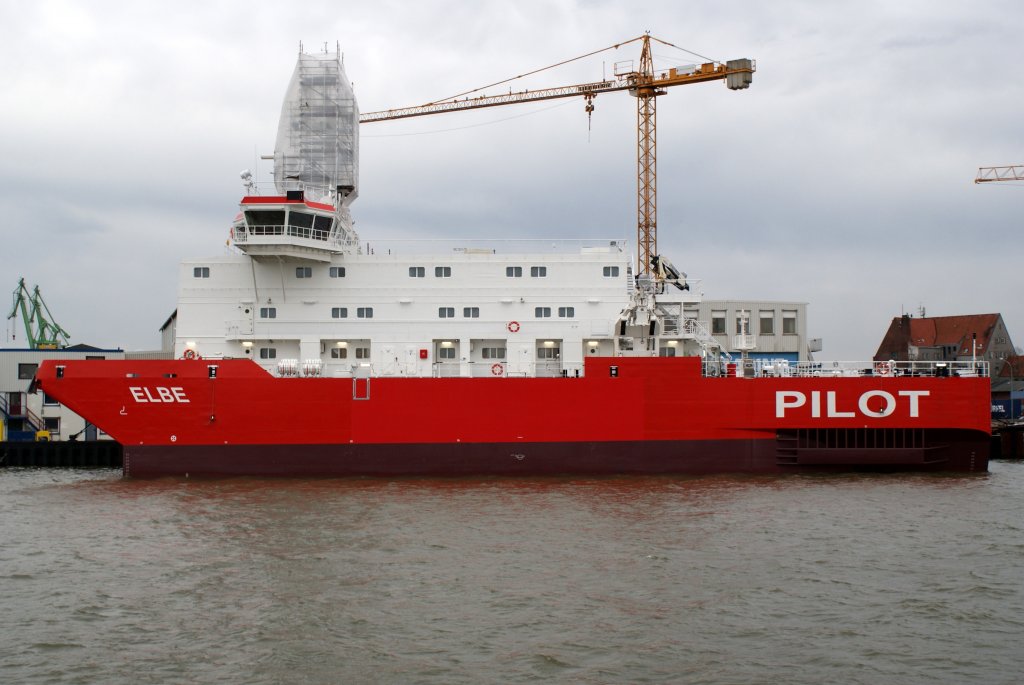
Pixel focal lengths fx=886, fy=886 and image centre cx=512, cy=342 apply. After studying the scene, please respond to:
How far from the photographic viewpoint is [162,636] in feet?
31.4

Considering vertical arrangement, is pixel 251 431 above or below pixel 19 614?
above

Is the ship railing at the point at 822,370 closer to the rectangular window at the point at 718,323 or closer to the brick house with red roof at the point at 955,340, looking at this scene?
the rectangular window at the point at 718,323

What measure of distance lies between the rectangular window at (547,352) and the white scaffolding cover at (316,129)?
6935mm

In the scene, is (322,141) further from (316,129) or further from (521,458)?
(521,458)

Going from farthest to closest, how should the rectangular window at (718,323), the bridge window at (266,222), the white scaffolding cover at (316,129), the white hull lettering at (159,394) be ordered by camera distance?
the rectangular window at (718,323), the white scaffolding cover at (316,129), the bridge window at (266,222), the white hull lettering at (159,394)

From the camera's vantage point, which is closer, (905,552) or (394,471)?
(905,552)

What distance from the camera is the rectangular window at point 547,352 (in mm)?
23156

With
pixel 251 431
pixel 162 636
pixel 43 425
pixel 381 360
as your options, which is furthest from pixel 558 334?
pixel 43 425

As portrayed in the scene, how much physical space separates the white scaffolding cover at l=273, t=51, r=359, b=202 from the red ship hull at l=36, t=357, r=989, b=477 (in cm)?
645

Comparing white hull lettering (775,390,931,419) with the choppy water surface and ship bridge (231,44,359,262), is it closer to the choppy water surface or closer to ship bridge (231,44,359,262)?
the choppy water surface

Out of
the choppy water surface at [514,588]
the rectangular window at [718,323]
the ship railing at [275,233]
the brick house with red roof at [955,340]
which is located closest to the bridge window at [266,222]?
the ship railing at [275,233]

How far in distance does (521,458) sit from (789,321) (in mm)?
21314

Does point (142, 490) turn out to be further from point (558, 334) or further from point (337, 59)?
point (337, 59)

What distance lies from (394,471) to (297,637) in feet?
37.3
